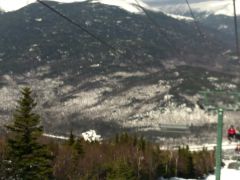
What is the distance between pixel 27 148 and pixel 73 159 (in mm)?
57506

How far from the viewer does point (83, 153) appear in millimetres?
137250

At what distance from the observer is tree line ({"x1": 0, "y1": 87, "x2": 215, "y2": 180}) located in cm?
6944

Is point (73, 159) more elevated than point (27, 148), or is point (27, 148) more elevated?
point (27, 148)

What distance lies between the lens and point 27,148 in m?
71.2

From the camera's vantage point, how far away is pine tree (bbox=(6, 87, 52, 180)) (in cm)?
6794

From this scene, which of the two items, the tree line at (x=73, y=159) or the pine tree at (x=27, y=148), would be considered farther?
the tree line at (x=73, y=159)

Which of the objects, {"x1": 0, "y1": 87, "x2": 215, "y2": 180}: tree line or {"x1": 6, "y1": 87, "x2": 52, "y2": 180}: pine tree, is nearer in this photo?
{"x1": 6, "y1": 87, "x2": 52, "y2": 180}: pine tree

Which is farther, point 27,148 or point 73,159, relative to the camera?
point 73,159

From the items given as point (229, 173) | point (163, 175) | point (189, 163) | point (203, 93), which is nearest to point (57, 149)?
point (163, 175)

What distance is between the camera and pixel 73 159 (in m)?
128

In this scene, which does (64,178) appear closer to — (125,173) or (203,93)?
(125,173)

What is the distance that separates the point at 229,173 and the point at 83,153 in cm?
8150

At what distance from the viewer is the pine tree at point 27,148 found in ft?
223

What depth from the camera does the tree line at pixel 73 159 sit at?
6944cm
